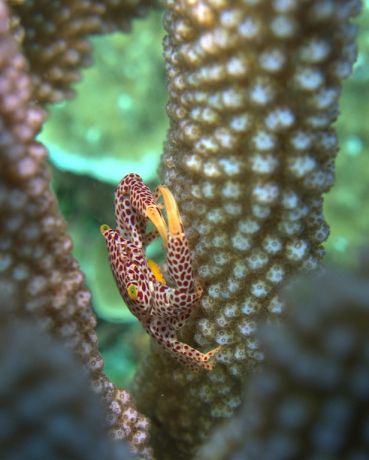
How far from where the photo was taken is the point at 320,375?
1.35 meters

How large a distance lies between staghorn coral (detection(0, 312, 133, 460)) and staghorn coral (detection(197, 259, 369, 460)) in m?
0.52

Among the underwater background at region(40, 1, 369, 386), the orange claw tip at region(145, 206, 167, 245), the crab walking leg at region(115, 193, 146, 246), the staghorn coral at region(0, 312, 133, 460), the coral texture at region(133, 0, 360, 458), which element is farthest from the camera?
the underwater background at region(40, 1, 369, 386)

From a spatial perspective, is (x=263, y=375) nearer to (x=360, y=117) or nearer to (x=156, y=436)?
(x=156, y=436)

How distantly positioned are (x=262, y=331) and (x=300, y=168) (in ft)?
3.37

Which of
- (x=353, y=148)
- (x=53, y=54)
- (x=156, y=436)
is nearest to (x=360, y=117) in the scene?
(x=353, y=148)

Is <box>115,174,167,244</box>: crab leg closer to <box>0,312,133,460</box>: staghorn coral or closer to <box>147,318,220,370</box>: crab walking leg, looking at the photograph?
<box>147,318,220,370</box>: crab walking leg

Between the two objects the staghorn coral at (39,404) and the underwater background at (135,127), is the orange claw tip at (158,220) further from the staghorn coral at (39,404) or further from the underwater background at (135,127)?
the staghorn coral at (39,404)

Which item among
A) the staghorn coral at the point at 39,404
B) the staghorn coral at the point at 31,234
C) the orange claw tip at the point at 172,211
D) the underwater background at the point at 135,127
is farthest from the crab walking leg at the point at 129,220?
the staghorn coral at the point at 39,404

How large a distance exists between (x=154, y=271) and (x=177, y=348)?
480 millimetres

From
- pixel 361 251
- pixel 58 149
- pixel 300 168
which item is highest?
pixel 58 149

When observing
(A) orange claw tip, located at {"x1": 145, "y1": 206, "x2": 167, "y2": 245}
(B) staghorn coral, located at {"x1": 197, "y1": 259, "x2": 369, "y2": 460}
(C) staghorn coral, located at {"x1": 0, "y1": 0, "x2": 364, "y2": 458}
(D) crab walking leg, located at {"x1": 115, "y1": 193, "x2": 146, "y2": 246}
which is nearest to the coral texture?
(C) staghorn coral, located at {"x1": 0, "y1": 0, "x2": 364, "y2": 458}

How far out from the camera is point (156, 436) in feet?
12.0

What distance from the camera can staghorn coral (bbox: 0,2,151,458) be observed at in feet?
Answer: 6.75

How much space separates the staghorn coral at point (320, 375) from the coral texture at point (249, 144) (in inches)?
36.6
